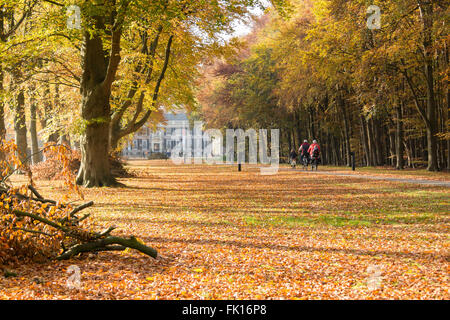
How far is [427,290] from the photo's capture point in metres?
4.91

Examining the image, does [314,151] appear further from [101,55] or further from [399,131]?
[101,55]

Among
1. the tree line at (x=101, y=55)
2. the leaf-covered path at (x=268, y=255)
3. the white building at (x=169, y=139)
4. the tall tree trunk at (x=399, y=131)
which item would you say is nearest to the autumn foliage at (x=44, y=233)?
the leaf-covered path at (x=268, y=255)

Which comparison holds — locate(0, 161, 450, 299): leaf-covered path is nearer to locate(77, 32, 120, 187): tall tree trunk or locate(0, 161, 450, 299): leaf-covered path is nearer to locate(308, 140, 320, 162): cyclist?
locate(77, 32, 120, 187): tall tree trunk

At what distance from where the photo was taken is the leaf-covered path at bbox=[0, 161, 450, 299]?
501 centimetres

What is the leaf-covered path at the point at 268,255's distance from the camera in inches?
197

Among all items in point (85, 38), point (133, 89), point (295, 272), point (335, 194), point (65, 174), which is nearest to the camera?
point (295, 272)

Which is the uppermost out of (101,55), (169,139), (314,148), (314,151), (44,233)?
(101,55)

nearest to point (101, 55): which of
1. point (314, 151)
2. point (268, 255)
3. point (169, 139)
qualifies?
point (268, 255)

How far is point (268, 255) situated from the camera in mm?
6871

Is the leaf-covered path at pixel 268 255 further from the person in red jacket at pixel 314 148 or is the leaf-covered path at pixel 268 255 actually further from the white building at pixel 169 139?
the white building at pixel 169 139

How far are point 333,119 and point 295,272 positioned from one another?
31.6 metres

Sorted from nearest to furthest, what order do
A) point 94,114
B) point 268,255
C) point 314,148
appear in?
1. point 268,255
2. point 94,114
3. point 314,148

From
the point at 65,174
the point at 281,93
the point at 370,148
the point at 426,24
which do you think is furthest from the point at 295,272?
the point at 281,93
